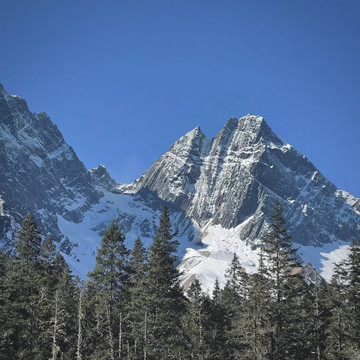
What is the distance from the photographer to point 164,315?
37.4 metres

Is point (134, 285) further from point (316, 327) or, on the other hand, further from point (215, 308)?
point (316, 327)

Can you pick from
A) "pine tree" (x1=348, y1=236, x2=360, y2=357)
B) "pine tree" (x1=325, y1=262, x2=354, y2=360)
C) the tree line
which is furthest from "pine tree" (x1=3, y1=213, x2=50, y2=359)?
"pine tree" (x1=348, y1=236, x2=360, y2=357)

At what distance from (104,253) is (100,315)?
618cm

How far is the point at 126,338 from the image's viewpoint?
39469 millimetres

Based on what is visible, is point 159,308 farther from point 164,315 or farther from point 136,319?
point 136,319

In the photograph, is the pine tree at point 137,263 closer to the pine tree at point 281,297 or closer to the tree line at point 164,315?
the tree line at point 164,315

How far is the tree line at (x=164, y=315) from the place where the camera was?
3278 cm

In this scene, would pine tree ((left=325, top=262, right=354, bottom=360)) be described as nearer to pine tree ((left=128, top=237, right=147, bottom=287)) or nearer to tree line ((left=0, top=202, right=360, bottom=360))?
tree line ((left=0, top=202, right=360, bottom=360))

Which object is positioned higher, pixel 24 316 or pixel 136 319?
pixel 136 319

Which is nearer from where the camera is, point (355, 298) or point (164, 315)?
point (164, 315)

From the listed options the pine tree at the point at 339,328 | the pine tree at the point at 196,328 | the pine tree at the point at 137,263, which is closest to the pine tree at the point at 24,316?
the pine tree at the point at 137,263

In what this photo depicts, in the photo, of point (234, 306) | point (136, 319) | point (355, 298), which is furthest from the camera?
point (234, 306)

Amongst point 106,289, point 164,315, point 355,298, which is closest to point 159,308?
point 164,315

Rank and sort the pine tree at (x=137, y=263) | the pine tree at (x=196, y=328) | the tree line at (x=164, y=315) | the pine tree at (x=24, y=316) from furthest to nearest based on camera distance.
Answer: the pine tree at (x=137, y=263) → the pine tree at (x=196, y=328) → the tree line at (x=164, y=315) → the pine tree at (x=24, y=316)
